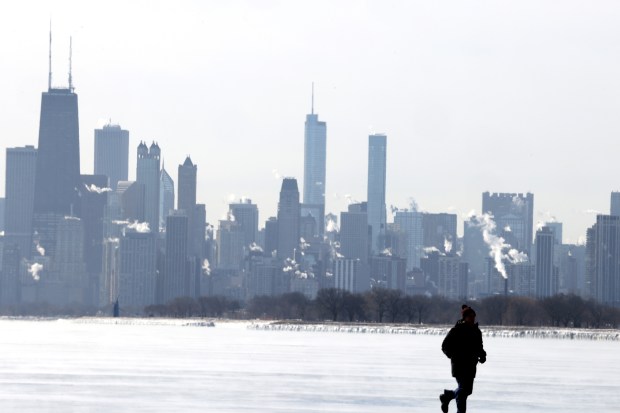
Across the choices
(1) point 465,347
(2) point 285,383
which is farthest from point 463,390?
(2) point 285,383

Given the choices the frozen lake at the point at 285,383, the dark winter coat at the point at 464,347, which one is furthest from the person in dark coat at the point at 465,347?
the frozen lake at the point at 285,383

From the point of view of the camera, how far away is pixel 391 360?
82.1 m

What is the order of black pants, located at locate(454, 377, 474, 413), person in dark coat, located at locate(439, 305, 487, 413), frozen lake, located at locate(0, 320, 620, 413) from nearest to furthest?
person in dark coat, located at locate(439, 305, 487, 413), black pants, located at locate(454, 377, 474, 413), frozen lake, located at locate(0, 320, 620, 413)

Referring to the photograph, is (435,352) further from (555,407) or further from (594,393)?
(555,407)

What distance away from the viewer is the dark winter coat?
39.8 metres

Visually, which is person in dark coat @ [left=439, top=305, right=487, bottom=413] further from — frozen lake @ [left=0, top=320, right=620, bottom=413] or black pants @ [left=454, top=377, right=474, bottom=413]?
frozen lake @ [left=0, top=320, right=620, bottom=413]

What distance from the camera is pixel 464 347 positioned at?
40.0m

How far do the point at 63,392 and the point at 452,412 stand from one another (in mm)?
12562

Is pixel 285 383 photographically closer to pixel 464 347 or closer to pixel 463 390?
pixel 463 390

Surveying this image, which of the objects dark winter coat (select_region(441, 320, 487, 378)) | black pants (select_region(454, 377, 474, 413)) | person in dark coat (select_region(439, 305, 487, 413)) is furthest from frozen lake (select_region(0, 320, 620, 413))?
dark winter coat (select_region(441, 320, 487, 378))

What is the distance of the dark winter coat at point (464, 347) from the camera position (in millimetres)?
39844

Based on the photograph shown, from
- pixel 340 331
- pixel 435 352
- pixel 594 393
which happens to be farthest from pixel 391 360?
pixel 340 331

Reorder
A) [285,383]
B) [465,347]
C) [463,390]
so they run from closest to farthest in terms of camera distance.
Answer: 1. [465,347]
2. [463,390]
3. [285,383]

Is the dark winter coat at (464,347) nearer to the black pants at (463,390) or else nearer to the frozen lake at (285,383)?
the black pants at (463,390)
